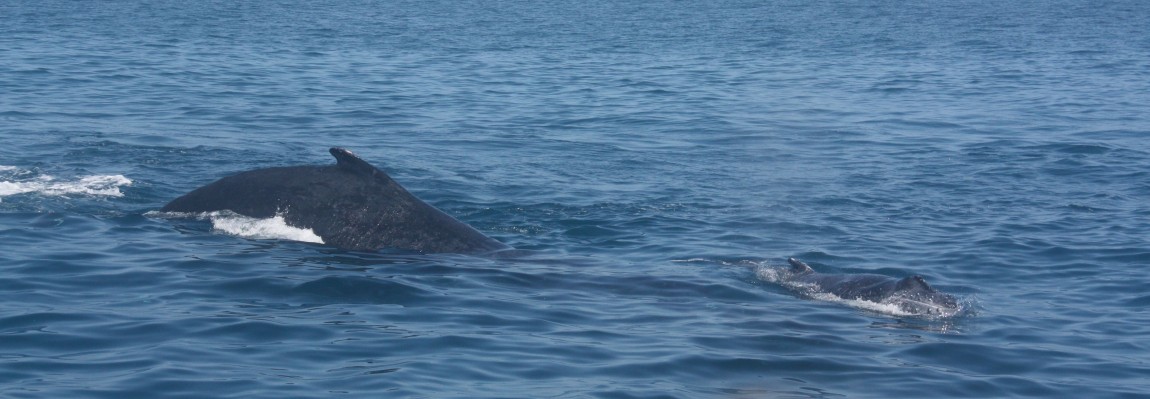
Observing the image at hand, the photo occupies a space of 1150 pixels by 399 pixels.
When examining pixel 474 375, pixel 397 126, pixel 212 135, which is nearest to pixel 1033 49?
pixel 397 126

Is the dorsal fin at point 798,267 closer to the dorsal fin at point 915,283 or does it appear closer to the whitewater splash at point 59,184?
the dorsal fin at point 915,283

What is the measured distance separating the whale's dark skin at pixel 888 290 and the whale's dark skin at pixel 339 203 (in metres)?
3.64

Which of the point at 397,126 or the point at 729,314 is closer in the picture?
the point at 729,314

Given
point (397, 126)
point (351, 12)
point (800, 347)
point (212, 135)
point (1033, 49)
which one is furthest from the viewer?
point (351, 12)

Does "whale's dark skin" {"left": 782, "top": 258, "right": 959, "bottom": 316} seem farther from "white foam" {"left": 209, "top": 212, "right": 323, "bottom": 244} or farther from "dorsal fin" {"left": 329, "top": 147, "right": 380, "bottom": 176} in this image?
"white foam" {"left": 209, "top": 212, "right": 323, "bottom": 244}

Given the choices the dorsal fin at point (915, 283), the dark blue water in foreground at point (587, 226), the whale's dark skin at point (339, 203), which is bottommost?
the dark blue water in foreground at point (587, 226)

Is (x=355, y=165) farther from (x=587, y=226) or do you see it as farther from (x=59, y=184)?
(x=59, y=184)

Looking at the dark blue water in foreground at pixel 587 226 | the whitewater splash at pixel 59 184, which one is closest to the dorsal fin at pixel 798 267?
the dark blue water in foreground at pixel 587 226

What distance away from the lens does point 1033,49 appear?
42781mm

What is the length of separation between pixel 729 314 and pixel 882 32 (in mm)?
39703

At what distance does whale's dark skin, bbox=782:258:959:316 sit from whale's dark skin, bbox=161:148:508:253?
143 inches

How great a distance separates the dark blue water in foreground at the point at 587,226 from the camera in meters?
9.59

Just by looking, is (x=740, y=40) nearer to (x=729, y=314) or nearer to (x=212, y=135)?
(x=212, y=135)

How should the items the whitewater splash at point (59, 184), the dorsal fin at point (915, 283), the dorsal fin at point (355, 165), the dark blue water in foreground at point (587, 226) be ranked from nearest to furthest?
the dark blue water in foreground at point (587, 226), the dorsal fin at point (915, 283), the dorsal fin at point (355, 165), the whitewater splash at point (59, 184)
